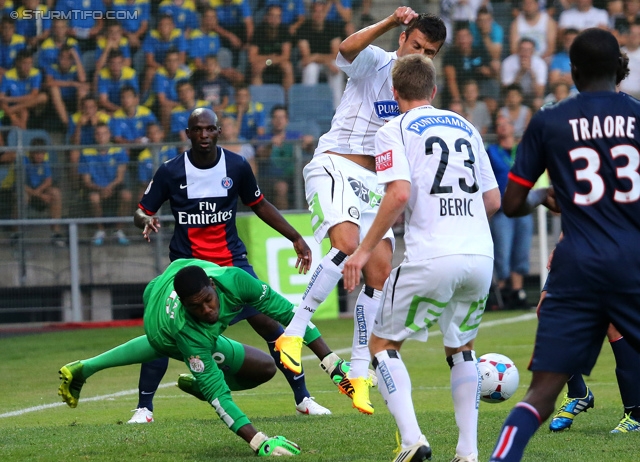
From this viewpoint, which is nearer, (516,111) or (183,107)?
(183,107)

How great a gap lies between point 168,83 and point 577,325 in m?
14.3

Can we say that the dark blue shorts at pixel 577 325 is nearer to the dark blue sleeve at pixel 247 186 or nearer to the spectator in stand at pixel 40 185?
the dark blue sleeve at pixel 247 186

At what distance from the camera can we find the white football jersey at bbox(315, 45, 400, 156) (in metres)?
7.84

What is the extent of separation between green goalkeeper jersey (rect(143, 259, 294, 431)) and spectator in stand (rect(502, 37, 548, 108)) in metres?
12.5

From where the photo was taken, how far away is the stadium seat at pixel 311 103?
1795 centimetres

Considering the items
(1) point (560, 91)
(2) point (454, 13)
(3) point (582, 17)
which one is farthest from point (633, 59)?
(2) point (454, 13)

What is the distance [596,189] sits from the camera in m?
4.70

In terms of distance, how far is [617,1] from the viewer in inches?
771

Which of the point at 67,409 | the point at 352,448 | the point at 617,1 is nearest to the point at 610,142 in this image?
the point at 352,448

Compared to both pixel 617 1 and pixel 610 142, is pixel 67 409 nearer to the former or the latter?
pixel 610 142

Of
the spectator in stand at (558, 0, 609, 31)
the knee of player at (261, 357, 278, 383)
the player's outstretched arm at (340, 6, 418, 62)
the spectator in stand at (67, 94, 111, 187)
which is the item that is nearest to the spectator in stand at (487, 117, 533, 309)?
the spectator in stand at (558, 0, 609, 31)

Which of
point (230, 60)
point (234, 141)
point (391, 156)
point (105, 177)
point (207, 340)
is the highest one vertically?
point (230, 60)

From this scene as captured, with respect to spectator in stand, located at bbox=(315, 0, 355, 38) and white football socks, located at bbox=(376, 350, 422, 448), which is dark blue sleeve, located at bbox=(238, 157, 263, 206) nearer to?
white football socks, located at bbox=(376, 350, 422, 448)

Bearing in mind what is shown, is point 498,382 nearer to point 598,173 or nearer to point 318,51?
point 598,173
